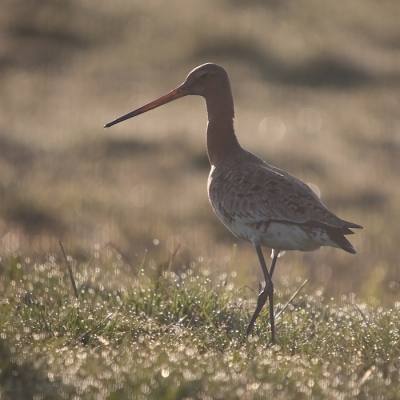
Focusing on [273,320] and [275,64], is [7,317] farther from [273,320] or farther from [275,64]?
[275,64]

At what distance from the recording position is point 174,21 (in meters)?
18.2

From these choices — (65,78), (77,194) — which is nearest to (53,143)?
(77,194)

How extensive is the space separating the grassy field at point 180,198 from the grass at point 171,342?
0.02m

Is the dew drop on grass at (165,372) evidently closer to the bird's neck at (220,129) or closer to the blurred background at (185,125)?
the blurred background at (185,125)

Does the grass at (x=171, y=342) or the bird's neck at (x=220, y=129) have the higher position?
the bird's neck at (x=220, y=129)

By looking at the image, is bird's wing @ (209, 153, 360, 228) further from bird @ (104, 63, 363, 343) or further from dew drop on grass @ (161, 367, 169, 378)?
dew drop on grass @ (161, 367, 169, 378)

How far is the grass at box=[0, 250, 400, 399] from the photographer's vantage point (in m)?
3.51

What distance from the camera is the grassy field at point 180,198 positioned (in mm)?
3881

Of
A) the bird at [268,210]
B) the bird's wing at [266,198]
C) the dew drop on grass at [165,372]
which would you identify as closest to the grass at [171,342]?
the dew drop on grass at [165,372]

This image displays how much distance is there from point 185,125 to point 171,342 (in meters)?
8.86

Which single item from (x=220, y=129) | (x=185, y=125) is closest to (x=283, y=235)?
(x=220, y=129)

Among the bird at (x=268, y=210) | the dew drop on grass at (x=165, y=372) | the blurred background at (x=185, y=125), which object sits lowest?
the blurred background at (x=185, y=125)

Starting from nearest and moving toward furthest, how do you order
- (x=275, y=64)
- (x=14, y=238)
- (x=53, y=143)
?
(x=14, y=238)
(x=53, y=143)
(x=275, y=64)

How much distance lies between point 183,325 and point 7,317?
1.19 m
